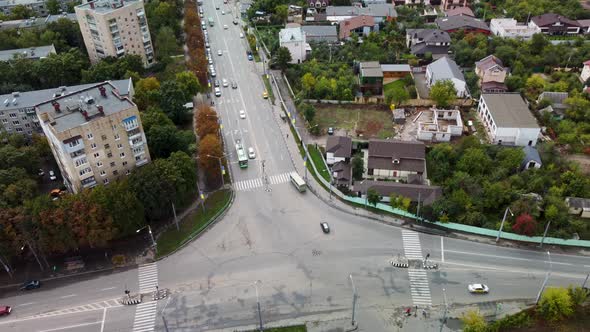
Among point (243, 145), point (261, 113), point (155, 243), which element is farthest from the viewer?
point (261, 113)

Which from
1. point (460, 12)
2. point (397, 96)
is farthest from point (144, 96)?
point (460, 12)

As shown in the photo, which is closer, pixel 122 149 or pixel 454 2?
pixel 122 149

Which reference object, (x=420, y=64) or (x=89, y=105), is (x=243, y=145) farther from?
(x=420, y=64)

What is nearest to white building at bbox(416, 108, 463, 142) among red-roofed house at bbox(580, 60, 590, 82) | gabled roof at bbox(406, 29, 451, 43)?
gabled roof at bbox(406, 29, 451, 43)

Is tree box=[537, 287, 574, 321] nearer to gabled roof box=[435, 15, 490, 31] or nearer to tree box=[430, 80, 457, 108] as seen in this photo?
tree box=[430, 80, 457, 108]

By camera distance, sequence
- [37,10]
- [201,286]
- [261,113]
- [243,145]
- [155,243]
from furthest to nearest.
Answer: [37,10] → [261,113] → [243,145] → [155,243] → [201,286]

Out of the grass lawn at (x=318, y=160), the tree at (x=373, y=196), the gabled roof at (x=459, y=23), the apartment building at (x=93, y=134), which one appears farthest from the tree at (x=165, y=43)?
the gabled roof at (x=459, y=23)

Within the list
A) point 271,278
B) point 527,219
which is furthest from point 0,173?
point 527,219

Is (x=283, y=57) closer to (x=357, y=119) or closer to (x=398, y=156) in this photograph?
(x=357, y=119)
